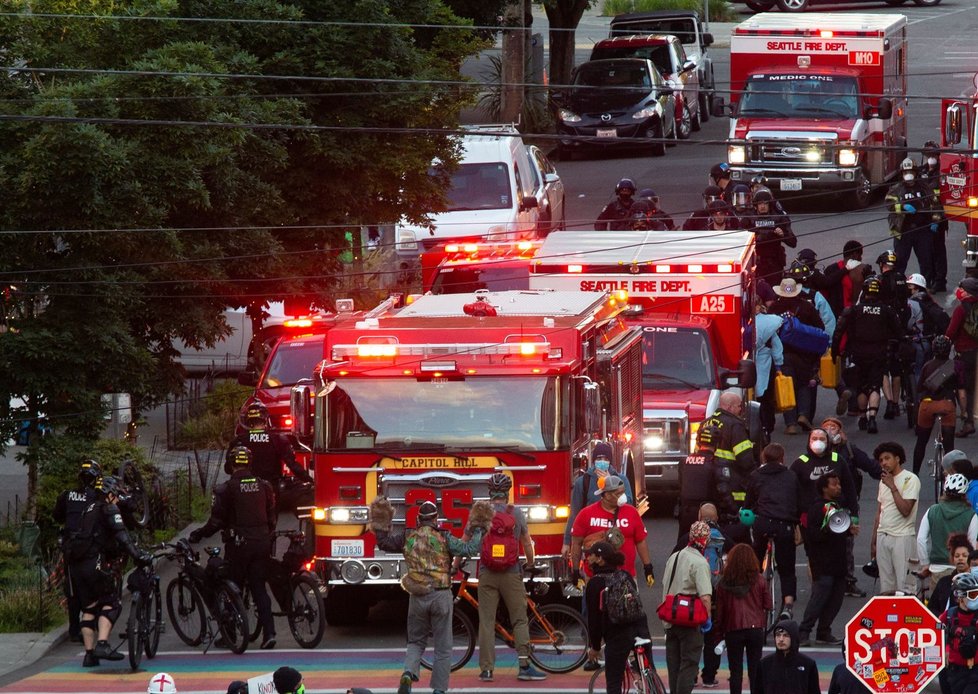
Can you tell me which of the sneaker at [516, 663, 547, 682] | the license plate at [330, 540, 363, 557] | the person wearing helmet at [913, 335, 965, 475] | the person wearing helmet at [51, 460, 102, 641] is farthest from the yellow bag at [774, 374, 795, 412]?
the person wearing helmet at [51, 460, 102, 641]

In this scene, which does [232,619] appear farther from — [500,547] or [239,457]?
[500,547]

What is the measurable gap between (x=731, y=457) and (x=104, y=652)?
18.4 feet

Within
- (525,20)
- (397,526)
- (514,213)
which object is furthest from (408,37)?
(525,20)

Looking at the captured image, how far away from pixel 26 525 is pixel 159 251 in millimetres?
3135

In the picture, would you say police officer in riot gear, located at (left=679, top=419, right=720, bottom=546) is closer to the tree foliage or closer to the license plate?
the license plate

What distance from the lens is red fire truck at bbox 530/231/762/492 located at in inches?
798

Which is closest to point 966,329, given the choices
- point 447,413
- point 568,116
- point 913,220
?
point 913,220

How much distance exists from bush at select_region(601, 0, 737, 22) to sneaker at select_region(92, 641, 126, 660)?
4326 cm

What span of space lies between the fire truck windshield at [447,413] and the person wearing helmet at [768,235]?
11067mm

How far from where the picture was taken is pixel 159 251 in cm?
2028

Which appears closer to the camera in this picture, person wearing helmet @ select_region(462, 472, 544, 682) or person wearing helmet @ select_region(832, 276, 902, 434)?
person wearing helmet @ select_region(462, 472, 544, 682)

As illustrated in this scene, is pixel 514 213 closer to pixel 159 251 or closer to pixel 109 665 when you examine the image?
pixel 159 251

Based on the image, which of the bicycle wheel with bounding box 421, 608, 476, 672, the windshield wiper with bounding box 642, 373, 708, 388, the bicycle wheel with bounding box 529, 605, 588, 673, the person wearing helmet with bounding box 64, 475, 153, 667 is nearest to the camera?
the bicycle wheel with bounding box 529, 605, 588, 673

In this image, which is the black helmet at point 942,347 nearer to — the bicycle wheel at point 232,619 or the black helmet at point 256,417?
the black helmet at point 256,417
